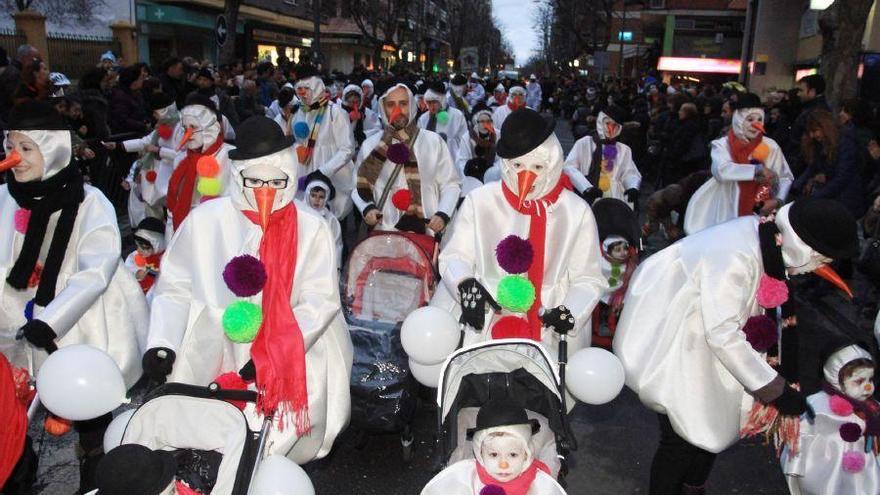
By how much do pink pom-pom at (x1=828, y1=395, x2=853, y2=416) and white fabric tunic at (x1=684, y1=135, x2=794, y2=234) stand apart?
10.5 feet

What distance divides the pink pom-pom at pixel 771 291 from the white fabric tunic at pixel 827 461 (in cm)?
103

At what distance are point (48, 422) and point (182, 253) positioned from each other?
1002 millimetres

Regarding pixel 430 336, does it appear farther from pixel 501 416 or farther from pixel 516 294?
pixel 501 416

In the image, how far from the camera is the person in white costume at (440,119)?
1084 cm

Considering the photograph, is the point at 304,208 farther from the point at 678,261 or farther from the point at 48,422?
the point at 678,261

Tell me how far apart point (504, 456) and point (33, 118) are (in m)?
2.80

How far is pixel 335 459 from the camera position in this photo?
4.78 meters

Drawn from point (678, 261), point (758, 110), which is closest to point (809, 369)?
point (758, 110)

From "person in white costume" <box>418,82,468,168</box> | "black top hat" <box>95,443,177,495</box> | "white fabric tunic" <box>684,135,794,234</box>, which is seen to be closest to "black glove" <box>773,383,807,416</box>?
"black top hat" <box>95,443,177,495</box>

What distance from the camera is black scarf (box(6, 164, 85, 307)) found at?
377cm

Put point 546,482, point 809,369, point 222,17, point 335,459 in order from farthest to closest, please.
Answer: point 222,17 < point 809,369 < point 335,459 < point 546,482

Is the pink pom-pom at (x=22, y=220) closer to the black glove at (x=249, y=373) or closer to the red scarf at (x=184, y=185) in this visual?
the black glove at (x=249, y=373)

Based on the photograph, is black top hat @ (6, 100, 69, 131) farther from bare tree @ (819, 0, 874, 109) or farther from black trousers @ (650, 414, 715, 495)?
bare tree @ (819, 0, 874, 109)

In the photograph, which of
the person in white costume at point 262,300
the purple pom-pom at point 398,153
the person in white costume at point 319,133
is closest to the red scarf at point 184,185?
the purple pom-pom at point 398,153
